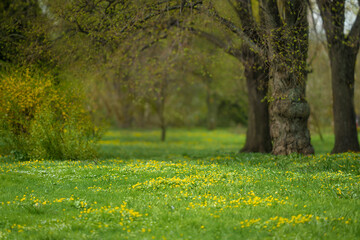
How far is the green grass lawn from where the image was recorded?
6.77 metres

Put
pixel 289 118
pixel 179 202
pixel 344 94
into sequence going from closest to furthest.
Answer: pixel 179 202, pixel 289 118, pixel 344 94

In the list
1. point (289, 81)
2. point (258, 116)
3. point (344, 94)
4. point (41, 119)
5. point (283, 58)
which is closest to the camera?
point (283, 58)

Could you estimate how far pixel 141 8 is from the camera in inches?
559

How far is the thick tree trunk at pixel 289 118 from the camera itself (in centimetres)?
1495

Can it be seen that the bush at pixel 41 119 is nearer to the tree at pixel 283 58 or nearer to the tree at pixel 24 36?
the tree at pixel 24 36

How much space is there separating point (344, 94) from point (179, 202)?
12.1m

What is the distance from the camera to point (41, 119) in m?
16.0

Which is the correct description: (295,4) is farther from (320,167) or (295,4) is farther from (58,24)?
(58,24)

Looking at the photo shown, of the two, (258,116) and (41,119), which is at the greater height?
(258,116)

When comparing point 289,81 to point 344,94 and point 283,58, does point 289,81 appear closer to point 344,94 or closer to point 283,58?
point 283,58

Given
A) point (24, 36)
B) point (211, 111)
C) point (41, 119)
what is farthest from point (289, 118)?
point (211, 111)

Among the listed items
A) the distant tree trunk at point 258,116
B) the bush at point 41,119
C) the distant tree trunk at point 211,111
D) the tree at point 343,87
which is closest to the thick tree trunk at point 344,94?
the tree at point 343,87

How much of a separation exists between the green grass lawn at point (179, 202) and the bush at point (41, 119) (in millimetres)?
3786

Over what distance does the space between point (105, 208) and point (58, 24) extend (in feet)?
35.2
